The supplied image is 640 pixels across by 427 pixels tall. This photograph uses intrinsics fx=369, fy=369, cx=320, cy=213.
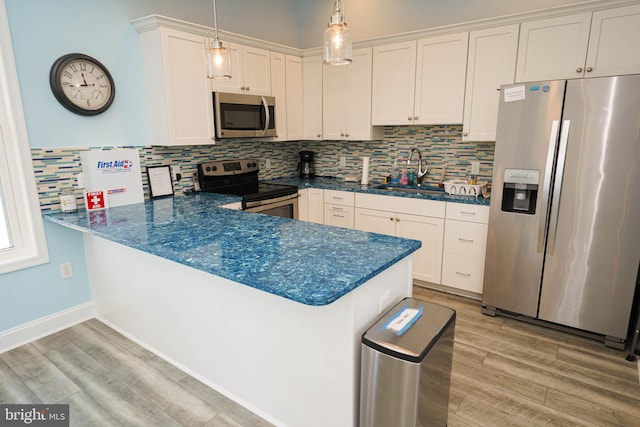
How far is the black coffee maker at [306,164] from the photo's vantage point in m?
4.62

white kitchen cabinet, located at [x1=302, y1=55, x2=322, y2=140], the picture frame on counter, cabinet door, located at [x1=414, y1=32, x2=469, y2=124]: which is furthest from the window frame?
cabinet door, located at [x1=414, y1=32, x2=469, y2=124]

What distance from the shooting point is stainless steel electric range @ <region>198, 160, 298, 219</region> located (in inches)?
136

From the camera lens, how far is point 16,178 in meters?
2.59

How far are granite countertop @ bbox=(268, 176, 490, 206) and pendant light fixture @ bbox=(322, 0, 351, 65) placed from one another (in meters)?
1.84

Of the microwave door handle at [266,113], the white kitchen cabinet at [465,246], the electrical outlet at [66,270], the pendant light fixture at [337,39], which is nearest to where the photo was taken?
the pendant light fixture at [337,39]

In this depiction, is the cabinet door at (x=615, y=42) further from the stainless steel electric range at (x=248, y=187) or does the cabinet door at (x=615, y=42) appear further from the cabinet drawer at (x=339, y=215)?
the stainless steel electric range at (x=248, y=187)

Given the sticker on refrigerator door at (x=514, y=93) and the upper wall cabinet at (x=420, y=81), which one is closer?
the sticker on refrigerator door at (x=514, y=93)

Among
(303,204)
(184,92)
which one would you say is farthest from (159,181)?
(303,204)

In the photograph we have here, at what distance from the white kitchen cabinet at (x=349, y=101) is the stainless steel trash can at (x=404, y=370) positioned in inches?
105

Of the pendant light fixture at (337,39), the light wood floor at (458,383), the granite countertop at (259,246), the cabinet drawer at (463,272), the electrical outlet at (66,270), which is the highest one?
the pendant light fixture at (337,39)

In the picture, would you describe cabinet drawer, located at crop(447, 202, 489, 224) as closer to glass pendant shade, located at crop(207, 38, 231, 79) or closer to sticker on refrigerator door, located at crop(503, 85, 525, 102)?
sticker on refrigerator door, located at crop(503, 85, 525, 102)

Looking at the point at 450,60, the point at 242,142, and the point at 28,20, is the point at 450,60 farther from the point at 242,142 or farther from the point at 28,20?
the point at 28,20

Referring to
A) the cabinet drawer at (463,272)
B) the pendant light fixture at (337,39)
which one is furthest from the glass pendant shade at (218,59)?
the cabinet drawer at (463,272)

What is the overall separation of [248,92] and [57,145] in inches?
66.1
